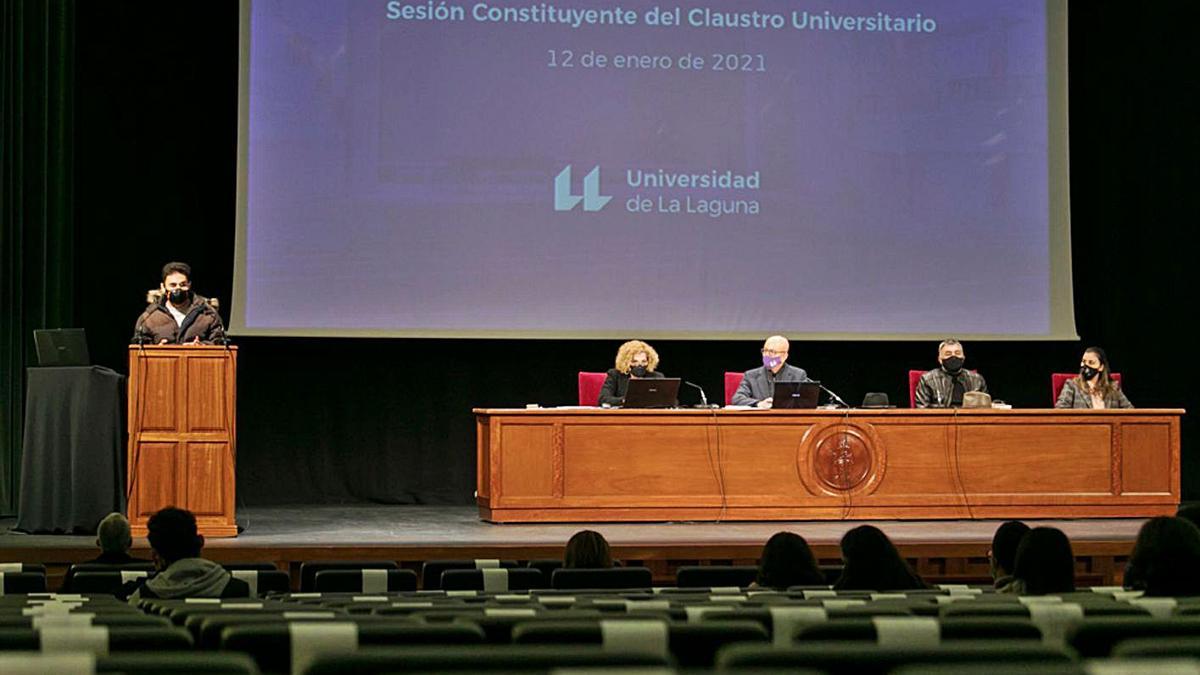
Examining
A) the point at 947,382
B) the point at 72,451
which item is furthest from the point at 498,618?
the point at 947,382

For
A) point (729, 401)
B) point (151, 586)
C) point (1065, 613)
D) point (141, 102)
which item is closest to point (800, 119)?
point (729, 401)

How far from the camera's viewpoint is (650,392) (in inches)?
338

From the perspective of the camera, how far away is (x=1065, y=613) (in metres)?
2.48

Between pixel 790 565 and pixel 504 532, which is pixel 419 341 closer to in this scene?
pixel 504 532

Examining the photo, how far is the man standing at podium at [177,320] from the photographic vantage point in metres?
7.63

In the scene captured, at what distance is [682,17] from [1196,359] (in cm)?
456

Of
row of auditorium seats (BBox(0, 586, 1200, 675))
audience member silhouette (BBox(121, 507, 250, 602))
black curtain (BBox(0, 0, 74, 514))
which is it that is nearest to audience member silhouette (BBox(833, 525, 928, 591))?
row of auditorium seats (BBox(0, 586, 1200, 675))

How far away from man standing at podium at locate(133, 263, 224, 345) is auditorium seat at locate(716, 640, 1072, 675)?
6.38 m

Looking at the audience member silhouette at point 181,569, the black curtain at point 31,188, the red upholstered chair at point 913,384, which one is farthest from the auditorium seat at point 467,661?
the black curtain at point 31,188

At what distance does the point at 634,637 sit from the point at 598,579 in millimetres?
2985

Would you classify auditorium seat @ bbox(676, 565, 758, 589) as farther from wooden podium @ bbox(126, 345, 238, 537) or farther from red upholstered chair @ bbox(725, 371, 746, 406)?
red upholstered chair @ bbox(725, 371, 746, 406)

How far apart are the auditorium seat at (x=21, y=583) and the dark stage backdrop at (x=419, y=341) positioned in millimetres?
5323

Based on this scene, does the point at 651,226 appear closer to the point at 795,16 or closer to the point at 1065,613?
the point at 795,16

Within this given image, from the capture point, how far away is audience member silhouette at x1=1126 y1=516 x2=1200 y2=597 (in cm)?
362
